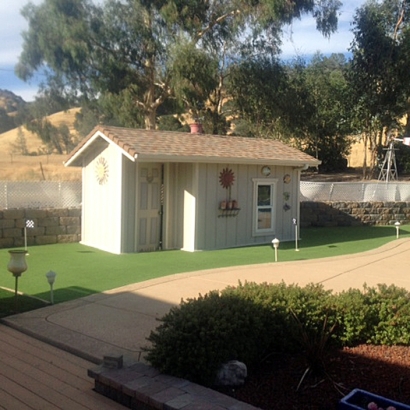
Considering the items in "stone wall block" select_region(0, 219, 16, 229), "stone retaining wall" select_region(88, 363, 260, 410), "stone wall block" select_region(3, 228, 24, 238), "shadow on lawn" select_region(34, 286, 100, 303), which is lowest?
"shadow on lawn" select_region(34, 286, 100, 303)

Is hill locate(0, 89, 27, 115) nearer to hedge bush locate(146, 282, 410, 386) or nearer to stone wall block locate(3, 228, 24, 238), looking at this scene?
stone wall block locate(3, 228, 24, 238)

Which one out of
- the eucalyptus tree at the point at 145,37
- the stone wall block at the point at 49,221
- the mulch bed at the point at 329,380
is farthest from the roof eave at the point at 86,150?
the eucalyptus tree at the point at 145,37

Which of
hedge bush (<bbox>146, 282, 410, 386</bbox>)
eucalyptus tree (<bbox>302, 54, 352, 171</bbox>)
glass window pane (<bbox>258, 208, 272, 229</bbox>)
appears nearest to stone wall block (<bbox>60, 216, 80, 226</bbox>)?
glass window pane (<bbox>258, 208, 272, 229</bbox>)

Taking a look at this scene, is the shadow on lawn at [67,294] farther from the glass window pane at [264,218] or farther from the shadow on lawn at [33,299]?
the glass window pane at [264,218]

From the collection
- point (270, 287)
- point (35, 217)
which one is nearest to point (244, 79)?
point (35, 217)

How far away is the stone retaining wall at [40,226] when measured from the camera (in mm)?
14562

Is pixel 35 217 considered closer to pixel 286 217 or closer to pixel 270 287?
pixel 286 217

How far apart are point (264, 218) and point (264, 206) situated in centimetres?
36

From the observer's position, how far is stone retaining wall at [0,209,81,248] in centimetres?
1456

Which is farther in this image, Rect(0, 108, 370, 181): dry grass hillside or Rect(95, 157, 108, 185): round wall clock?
Rect(0, 108, 370, 181): dry grass hillside

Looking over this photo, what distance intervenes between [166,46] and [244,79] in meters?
4.56

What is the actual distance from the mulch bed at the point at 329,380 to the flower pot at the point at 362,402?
23 cm

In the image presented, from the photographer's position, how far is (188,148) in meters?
14.7

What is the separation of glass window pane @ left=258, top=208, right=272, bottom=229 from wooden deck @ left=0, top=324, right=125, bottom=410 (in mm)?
10244
